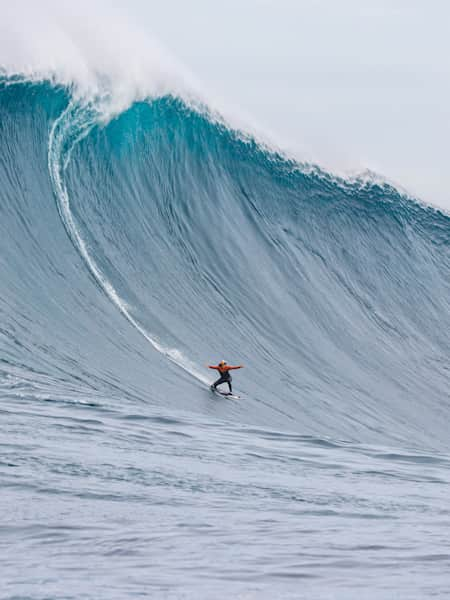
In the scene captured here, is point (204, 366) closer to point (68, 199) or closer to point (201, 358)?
point (201, 358)

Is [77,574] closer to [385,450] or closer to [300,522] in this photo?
[300,522]

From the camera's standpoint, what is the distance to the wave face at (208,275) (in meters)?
12.7

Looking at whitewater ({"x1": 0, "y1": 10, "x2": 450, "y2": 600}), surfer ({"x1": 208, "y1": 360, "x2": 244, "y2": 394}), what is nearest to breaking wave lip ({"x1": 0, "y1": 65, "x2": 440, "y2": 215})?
whitewater ({"x1": 0, "y1": 10, "x2": 450, "y2": 600})

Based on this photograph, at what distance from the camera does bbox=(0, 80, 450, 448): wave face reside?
1270 centimetres

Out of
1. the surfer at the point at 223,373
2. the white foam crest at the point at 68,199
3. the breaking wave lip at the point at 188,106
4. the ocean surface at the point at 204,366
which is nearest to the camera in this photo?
the ocean surface at the point at 204,366

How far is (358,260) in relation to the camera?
764 inches

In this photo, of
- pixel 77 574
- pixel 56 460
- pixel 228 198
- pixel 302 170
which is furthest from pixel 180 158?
pixel 77 574

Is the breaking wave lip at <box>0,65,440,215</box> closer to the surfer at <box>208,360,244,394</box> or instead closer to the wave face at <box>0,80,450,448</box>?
the wave face at <box>0,80,450,448</box>

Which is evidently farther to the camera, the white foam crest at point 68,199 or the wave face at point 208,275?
the white foam crest at point 68,199

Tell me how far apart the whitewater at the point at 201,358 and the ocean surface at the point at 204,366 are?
0.10 ft

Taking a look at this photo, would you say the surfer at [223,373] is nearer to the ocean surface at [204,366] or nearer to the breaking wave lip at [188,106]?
the ocean surface at [204,366]

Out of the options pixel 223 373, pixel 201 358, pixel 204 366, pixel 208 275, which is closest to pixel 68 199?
pixel 208 275

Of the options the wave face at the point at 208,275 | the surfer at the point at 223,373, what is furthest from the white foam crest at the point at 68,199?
the surfer at the point at 223,373

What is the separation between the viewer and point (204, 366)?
44.3 feet
